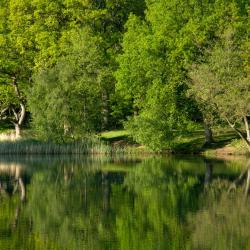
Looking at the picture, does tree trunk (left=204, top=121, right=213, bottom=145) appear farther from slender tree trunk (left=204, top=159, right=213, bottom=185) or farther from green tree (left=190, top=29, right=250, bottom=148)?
slender tree trunk (left=204, top=159, right=213, bottom=185)

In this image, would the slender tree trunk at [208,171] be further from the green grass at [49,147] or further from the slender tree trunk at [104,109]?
the slender tree trunk at [104,109]

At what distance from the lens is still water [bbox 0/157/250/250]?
2253 centimetres

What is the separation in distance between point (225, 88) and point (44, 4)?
20.9 meters

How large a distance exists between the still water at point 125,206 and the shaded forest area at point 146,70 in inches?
352

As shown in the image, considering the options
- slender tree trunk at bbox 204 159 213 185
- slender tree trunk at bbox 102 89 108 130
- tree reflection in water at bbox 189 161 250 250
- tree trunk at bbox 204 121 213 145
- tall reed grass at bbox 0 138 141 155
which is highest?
slender tree trunk at bbox 102 89 108 130

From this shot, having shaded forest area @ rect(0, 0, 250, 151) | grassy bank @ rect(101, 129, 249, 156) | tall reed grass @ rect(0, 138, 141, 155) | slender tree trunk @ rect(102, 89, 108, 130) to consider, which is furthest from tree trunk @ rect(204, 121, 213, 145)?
slender tree trunk @ rect(102, 89, 108, 130)

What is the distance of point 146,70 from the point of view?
198 feet

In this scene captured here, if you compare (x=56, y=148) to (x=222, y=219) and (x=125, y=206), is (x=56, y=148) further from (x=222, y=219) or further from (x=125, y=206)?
(x=222, y=219)

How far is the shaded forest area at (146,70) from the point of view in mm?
55375

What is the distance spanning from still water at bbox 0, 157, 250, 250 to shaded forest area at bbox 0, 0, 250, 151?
8950mm

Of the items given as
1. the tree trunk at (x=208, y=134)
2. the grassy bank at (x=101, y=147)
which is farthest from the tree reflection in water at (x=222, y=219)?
the tree trunk at (x=208, y=134)

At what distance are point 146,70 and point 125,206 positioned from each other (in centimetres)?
3182

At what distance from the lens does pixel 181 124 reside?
5859 cm

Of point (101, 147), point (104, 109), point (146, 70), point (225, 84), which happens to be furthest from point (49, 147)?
point (225, 84)
